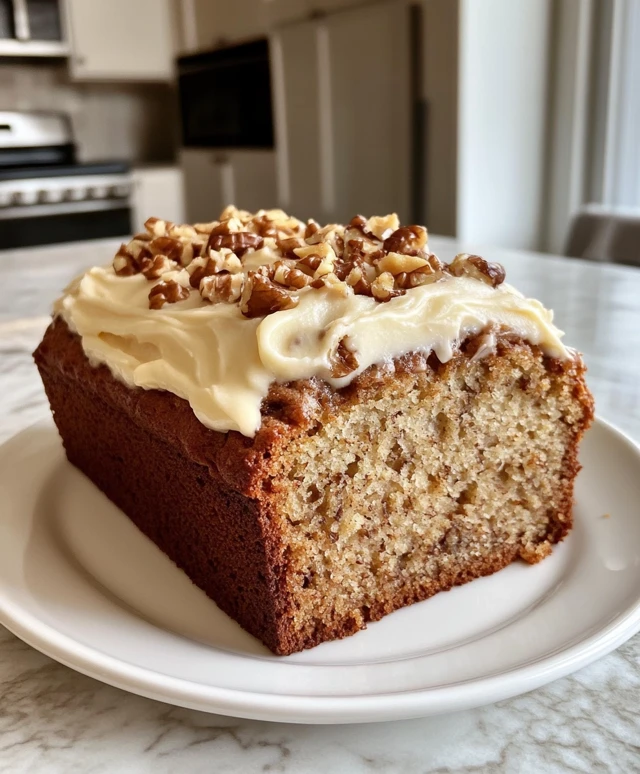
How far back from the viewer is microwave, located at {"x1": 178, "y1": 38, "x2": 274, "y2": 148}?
4.18 meters

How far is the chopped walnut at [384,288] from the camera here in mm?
790

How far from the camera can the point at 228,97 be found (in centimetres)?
450

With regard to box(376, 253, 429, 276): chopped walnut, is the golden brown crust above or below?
below

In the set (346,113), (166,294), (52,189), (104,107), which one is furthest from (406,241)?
(104,107)

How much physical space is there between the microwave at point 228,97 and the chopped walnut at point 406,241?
353 centimetres

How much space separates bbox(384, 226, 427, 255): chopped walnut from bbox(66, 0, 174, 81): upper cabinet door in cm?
441

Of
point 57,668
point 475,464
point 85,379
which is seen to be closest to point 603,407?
point 475,464

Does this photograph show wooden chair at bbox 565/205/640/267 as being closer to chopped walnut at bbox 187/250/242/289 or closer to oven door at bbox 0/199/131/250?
chopped walnut at bbox 187/250/242/289

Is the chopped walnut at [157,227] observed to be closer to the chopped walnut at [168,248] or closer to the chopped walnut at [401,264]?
the chopped walnut at [168,248]

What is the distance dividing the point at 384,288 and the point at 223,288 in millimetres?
187

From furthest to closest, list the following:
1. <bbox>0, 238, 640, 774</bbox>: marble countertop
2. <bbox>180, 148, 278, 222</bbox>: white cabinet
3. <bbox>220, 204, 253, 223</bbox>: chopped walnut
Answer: <bbox>180, 148, 278, 222</bbox>: white cabinet < <bbox>220, 204, 253, 223</bbox>: chopped walnut < <bbox>0, 238, 640, 774</bbox>: marble countertop

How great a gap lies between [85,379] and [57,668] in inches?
15.8

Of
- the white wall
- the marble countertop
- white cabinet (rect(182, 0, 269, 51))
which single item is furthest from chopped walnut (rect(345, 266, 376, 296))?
white cabinet (rect(182, 0, 269, 51))

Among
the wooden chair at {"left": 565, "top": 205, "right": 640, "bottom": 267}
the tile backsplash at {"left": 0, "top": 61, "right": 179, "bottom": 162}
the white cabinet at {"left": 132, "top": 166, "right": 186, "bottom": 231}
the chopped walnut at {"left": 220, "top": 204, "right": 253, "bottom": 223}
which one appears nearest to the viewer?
the chopped walnut at {"left": 220, "top": 204, "right": 253, "bottom": 223}
